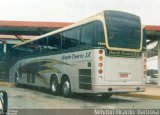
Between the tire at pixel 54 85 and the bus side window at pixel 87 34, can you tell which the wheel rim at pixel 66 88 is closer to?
the tire at pixel 54 85

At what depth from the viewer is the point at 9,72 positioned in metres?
9.67

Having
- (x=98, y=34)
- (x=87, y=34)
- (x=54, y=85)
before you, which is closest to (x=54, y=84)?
(x=54, y=85)

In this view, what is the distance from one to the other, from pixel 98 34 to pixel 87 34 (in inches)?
13.5

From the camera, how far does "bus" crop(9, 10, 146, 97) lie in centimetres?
855

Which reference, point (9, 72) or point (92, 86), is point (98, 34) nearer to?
point (92, 86)

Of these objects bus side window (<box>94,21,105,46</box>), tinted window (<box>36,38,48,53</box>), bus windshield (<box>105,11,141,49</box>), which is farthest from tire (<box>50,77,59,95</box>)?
bus windshield (<box>105,11,141,49</box>)

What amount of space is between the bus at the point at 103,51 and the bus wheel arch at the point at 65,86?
0.08 m

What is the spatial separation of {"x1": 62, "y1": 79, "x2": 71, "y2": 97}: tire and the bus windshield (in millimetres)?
1794

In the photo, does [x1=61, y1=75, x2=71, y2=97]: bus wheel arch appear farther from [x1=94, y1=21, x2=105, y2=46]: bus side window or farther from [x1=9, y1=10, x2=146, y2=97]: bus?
[x1=94, y1=21, x2=105, y2=46]: bus side window

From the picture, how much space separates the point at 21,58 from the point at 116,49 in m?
3.07

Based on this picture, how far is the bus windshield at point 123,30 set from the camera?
8.52 meters

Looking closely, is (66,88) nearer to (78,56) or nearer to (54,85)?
(54,85)

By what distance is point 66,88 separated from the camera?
959 cm

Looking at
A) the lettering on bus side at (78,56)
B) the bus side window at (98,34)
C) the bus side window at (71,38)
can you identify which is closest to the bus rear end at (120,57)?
the bus side window at (98,34)
